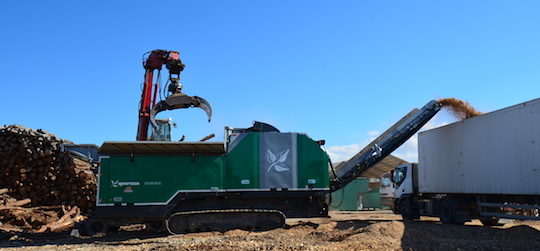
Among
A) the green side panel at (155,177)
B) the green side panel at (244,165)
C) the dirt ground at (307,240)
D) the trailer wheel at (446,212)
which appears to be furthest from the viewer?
the trailer wheel at (446,212)

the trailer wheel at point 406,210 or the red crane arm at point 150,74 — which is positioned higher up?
the red crane arm at point 150,74

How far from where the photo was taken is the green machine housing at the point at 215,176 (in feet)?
39.0

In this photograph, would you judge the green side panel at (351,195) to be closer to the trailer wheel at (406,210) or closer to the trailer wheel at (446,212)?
the trailer wheel at (406,210)

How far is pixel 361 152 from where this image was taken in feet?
50.3

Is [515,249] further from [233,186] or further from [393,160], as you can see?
[393,160]

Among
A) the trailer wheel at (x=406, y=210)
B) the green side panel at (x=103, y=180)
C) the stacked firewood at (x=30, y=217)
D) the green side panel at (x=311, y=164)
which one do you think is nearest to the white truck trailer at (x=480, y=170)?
the trailer wheel at (x=406, y=210)

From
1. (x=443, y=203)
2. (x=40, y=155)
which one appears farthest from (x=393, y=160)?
(x=40, y=155)

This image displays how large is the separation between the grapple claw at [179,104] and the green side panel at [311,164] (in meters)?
3.31

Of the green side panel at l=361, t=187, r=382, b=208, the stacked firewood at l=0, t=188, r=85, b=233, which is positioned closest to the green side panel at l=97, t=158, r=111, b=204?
the stacked firewood at l=0, t=188, r=85, b=233

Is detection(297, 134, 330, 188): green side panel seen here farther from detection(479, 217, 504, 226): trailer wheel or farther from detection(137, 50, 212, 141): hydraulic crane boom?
detection(479, 217, 504, 226): trailer wheel

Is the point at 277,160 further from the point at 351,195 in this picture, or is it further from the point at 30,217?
the point at 351,195

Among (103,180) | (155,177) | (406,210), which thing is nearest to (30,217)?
(103,180)

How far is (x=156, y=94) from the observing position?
1516cm

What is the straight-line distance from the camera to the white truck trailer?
38.8ft
